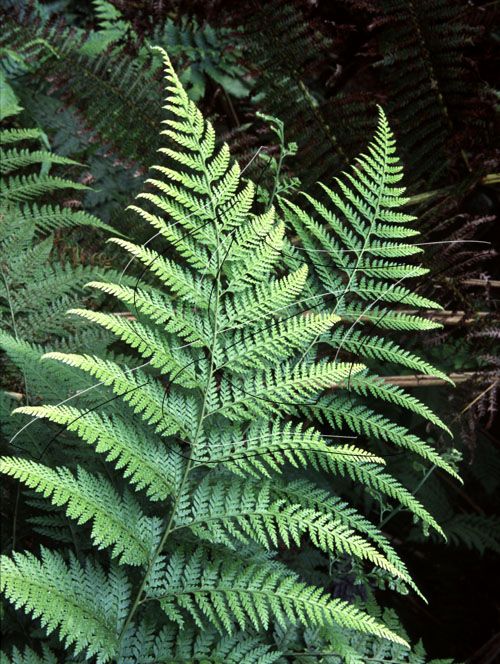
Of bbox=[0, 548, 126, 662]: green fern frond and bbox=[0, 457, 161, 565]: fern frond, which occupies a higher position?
bbox=[0, 457, 161, 565]: fern frond

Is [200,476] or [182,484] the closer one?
[182,484]

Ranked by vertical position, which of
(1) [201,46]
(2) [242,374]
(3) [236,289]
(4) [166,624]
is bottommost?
(4) [166,624]

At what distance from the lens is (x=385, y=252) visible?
1377 mm

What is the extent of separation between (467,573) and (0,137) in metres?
2.10

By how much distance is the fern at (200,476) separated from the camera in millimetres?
1033

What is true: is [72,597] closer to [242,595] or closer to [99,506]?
[99,506]

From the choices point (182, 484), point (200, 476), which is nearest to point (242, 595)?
point (182, 484)

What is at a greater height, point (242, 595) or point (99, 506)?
point (99, 506)

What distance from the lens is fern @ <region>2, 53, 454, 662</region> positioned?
1.03m

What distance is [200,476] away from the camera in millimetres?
1320

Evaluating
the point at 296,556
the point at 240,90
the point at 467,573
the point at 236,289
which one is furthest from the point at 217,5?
the point at 467,573

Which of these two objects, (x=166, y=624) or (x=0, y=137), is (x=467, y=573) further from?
(x=0, y=137)

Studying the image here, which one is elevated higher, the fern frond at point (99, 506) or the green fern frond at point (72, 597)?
the fern frond at point (99, 506)

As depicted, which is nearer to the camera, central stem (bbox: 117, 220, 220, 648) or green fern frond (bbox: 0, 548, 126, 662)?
green fern frond (bbox: 0, 548, 126, 662)
